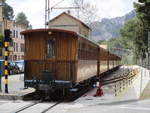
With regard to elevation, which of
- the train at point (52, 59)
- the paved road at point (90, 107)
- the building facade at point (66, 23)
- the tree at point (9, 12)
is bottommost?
the paved road at point (90, 107)

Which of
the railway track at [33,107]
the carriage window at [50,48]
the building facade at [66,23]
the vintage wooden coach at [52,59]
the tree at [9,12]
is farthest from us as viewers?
the tree at [9,12]

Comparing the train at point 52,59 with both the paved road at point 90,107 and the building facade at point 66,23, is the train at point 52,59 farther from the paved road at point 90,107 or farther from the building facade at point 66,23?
the building facade at point 66,23

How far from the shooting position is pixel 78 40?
18.0 meters

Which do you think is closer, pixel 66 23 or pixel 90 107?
pixel 90 107

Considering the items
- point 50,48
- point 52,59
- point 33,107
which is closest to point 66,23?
point 50,48

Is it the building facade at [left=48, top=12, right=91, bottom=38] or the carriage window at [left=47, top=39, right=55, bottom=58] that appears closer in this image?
the carriage window at [left=47, top=39, right=55, bottom=58]

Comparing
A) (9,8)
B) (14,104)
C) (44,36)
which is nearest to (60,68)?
(44,36)

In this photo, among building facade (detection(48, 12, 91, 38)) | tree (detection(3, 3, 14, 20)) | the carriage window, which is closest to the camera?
the carriage window

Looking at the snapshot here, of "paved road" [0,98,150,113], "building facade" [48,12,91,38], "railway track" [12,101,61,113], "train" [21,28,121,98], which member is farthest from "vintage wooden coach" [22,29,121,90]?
"building facade" [48,12,91,38]

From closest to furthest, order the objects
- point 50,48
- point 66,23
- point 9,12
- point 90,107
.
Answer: point 90,107 → point 50,48 → point 66,23 → point 9,12

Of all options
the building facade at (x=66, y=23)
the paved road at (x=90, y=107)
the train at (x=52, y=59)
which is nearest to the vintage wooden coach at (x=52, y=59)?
the train at (x=52, y=59)

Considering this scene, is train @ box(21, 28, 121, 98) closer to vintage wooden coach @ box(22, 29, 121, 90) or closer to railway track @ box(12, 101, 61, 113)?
vintage wooden coach @ box(22, 29, 121, 90)

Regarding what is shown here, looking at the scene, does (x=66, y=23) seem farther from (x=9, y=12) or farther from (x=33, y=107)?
(x=9, y=12)

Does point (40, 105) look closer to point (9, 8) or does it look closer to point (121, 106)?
point (121, 106)
